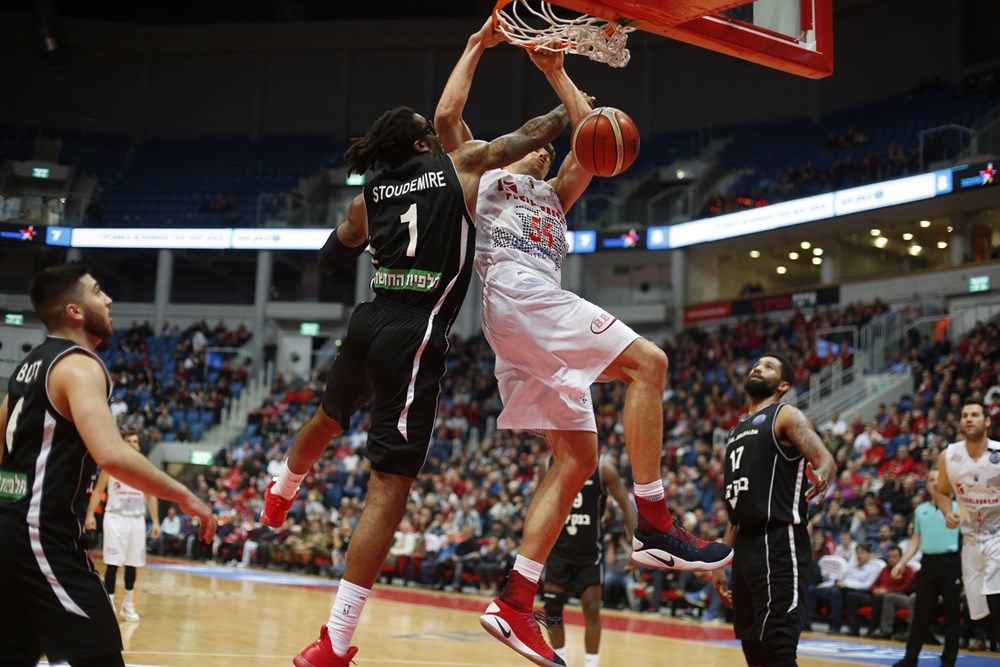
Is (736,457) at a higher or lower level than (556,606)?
higher

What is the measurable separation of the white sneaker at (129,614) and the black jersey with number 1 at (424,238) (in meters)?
6.39

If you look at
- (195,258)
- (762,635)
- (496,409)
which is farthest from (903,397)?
(195,258)

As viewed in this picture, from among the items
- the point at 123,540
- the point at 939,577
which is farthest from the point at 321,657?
the point at 123,540

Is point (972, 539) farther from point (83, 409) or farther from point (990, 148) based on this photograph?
point (990, 148)

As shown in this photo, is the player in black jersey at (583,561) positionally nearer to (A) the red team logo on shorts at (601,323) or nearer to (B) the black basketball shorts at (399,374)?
(A) the red team logo on shorts at (601,323)

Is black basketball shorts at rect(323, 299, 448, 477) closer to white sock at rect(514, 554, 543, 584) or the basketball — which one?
white sock at rect(514, 554, 543, 584)

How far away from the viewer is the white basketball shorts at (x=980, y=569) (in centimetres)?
733

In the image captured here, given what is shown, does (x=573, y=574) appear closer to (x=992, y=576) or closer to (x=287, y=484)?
(x=992, y=576)

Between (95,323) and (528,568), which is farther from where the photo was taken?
(528,568)

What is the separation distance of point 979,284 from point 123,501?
1739cm

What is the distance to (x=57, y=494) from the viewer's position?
137 inches

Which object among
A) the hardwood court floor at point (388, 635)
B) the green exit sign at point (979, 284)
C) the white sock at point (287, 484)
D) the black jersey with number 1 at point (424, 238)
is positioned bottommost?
the hardwood court floor at point (388, 635)

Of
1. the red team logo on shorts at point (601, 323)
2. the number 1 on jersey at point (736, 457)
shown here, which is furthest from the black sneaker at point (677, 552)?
the number 1 on jersey at point (736, 457)

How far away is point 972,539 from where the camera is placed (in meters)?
7.62
